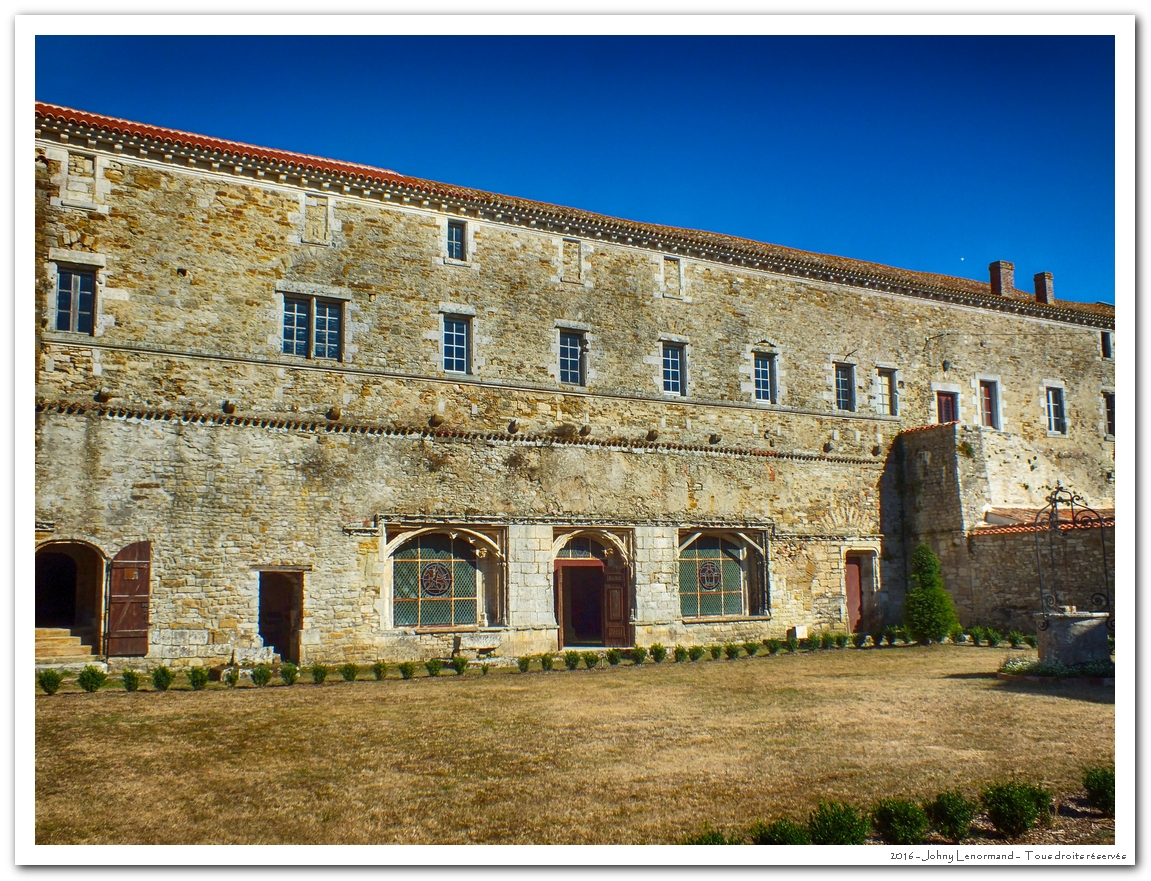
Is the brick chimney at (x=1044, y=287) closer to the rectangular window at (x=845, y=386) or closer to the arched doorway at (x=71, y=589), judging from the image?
the rectangular window at (x=845, y=386)

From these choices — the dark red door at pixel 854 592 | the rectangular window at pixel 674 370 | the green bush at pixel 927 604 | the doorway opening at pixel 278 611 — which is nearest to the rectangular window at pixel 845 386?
the dark red door at pixel 854 592

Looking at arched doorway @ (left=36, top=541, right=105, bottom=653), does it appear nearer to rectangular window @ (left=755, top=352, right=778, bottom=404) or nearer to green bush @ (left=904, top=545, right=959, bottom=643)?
rectangular window @ (left=755, top=352, right=778, bottom=404)

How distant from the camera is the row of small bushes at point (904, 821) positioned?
637 cm

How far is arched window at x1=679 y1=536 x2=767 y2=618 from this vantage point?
20.0 meters

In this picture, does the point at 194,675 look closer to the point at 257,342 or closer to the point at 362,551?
the point at 362,551

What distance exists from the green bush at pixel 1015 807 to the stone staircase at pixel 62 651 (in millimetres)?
12877

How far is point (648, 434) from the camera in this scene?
64.8 ft

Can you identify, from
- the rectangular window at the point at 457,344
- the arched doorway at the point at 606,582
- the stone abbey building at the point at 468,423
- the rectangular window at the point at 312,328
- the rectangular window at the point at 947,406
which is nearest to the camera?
the stone abbey building at the point at 468,423

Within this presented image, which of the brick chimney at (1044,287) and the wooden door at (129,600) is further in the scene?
the brick chimney at (1044,287)

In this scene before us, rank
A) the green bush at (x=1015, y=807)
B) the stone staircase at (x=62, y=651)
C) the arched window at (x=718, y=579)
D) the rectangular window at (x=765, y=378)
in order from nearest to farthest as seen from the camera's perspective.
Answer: the green bush at (x=1015, y=807)
the stone staircase at (x=62, y=651)
the arched window at (x=718, y=579)
the rectangular window at (x=765, y=378)

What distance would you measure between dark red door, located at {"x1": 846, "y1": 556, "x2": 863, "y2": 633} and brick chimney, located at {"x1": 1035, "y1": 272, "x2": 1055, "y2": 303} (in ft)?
35.0

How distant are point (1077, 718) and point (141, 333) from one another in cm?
1484

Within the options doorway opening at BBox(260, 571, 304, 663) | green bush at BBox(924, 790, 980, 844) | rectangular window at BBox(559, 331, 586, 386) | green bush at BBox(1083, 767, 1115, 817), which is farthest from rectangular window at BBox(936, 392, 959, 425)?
green bush at BBox(924, 790, 980, 844)

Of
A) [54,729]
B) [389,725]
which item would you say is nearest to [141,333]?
[54,729]
